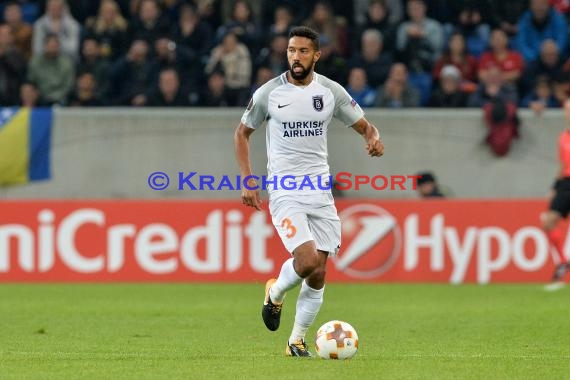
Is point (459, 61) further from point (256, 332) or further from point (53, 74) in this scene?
point (256, 332)

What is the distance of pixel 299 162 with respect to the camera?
9.24 metres

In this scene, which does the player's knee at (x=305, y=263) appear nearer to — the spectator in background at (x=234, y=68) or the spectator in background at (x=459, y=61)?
the spectator in background at (x=234, y=68)

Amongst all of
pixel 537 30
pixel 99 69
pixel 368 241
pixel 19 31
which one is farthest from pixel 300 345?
pixel 19 31

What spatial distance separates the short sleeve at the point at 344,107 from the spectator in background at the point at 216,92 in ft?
30.4

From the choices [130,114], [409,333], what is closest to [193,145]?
[130,114]

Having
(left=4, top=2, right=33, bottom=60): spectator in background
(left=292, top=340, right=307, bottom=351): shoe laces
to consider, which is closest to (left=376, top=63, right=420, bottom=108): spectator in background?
(left=4, top=2, right=33, bottom=60): spectator in background

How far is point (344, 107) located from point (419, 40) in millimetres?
10007

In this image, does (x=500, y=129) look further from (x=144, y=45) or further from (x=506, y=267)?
(x=144, y=45)

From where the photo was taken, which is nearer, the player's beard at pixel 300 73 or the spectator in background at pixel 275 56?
the player's beard at pixel 300 73

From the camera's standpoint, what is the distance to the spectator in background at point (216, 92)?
18.7 meters

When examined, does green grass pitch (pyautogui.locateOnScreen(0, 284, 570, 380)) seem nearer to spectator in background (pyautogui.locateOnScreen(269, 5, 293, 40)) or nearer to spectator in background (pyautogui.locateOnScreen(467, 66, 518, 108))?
spectator in background (pyautogui.locateOnScreen(467, 66, 518, 108))

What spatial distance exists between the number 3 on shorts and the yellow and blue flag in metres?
9.93

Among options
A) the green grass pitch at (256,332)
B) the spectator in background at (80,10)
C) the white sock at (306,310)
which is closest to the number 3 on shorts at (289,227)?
the white sock at (306,310)

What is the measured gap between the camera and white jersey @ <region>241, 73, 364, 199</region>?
30.3 feet
